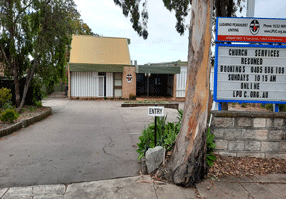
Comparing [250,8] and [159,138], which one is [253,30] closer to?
[250,8]

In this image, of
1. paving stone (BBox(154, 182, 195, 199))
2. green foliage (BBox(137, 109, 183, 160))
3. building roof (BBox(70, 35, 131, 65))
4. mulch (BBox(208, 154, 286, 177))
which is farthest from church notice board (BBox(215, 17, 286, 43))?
building roof (BBox(70, 35, 131, 65))

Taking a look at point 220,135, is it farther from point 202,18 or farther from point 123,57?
point 123,57

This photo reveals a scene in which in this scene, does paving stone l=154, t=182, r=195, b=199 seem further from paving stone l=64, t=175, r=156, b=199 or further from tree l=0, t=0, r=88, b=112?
tree l=0, t=0, r=88, b=112

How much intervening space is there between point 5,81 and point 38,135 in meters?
8.47

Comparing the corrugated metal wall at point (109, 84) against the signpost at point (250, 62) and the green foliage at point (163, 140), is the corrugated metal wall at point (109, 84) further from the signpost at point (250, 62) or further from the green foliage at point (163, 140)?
the signpost at point (250, 62)

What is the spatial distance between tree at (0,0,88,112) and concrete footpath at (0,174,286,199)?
33.8 ft

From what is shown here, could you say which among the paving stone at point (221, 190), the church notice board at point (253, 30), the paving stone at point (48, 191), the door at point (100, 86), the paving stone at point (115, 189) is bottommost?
the paving stone at point (48, 191)

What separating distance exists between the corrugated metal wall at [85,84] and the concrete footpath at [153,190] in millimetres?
22182

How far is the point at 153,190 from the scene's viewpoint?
4555mm

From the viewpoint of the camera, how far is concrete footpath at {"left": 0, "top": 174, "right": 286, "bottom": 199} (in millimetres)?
4379

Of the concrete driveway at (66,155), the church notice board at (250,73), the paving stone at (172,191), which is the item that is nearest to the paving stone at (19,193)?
the concrete driveway at (66,155)

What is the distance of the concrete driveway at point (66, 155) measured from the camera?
528 centimetres

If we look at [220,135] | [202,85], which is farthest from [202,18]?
[220,135]

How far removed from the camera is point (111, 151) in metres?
7.19
